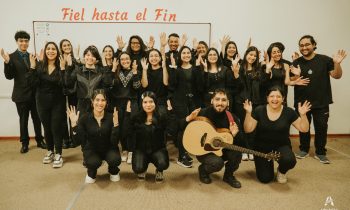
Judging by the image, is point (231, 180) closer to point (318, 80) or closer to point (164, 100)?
point (164, 100)

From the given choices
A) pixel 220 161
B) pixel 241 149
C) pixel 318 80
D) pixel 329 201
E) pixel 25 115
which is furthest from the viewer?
pixel 25 115

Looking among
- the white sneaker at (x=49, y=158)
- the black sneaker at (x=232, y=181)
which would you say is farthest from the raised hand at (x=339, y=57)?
the white sneaker at (x=49, y=158)

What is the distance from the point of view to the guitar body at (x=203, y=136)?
272 centimetres

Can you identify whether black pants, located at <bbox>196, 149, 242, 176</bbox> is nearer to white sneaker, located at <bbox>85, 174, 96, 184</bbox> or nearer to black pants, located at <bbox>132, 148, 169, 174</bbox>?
black pants, located at <bbox>132, 148, 169, 174</bbox>

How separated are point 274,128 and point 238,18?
7.33ft

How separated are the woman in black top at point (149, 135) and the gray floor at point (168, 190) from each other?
0.67 feet

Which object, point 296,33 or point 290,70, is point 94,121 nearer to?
point 290,70

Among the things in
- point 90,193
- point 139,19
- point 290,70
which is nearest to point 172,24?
point 139,19

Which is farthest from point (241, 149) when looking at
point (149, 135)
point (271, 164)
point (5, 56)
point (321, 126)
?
point (5, 56)

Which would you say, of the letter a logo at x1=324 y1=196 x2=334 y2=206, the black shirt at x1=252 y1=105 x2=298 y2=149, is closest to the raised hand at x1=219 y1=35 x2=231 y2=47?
the black shirt at x1=252 y1=105 x2=298 y2=149

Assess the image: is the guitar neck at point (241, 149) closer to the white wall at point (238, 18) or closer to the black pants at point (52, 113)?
the black pants at point (52, 113)

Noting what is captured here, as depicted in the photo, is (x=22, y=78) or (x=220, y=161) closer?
(x=220, y=161)

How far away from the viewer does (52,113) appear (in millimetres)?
3275

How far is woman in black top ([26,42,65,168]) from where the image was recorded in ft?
10.6
